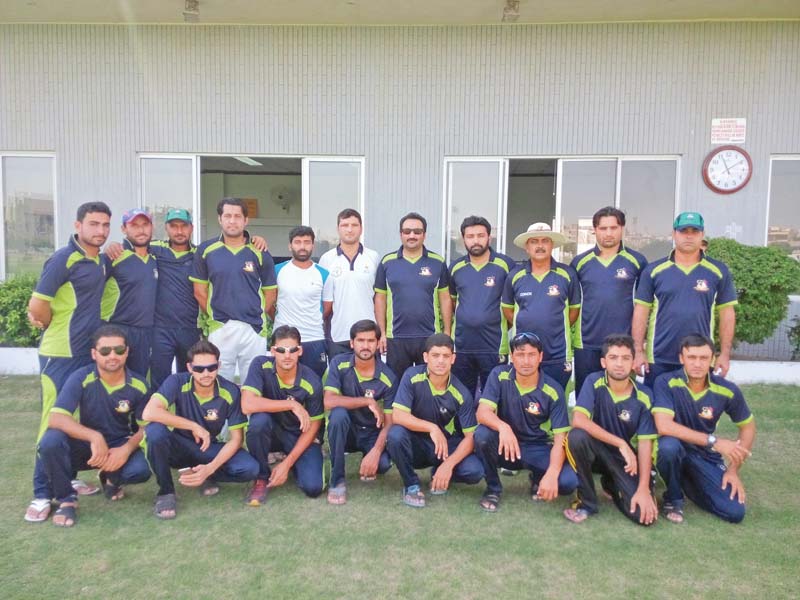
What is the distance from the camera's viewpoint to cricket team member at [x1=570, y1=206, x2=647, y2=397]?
400 cm

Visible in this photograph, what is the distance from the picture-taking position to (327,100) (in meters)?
7.73

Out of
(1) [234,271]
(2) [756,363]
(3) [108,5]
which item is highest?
(3) [108,5]

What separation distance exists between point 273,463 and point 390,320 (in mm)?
1428

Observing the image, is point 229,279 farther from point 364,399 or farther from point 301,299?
point 364,399

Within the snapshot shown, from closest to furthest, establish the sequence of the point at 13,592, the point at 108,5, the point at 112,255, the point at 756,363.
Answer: the point at 13,592 < the point at 112,255 < the point at 756,363 < the point at 108,5

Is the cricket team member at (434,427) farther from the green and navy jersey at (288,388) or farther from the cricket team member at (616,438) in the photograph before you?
the cricket team member at (616,438)

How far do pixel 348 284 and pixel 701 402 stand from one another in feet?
8.67

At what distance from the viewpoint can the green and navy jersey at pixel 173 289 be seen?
4.34m

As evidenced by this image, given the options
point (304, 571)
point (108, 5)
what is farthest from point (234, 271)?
point (108, 5)

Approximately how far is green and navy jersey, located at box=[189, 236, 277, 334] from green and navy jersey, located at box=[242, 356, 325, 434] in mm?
567

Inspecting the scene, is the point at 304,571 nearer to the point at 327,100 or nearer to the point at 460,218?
the point at 460,218

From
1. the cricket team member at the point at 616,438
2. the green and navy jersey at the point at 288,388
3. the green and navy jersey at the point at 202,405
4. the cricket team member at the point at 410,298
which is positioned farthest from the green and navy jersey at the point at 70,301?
the cricket team member at the point at 616,438

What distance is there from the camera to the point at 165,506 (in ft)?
11.1

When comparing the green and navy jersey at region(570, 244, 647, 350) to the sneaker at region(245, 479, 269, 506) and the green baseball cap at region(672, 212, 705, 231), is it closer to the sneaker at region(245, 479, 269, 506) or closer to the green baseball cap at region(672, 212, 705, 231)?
the green baseball cap at region(672, 212, 705, 231)
